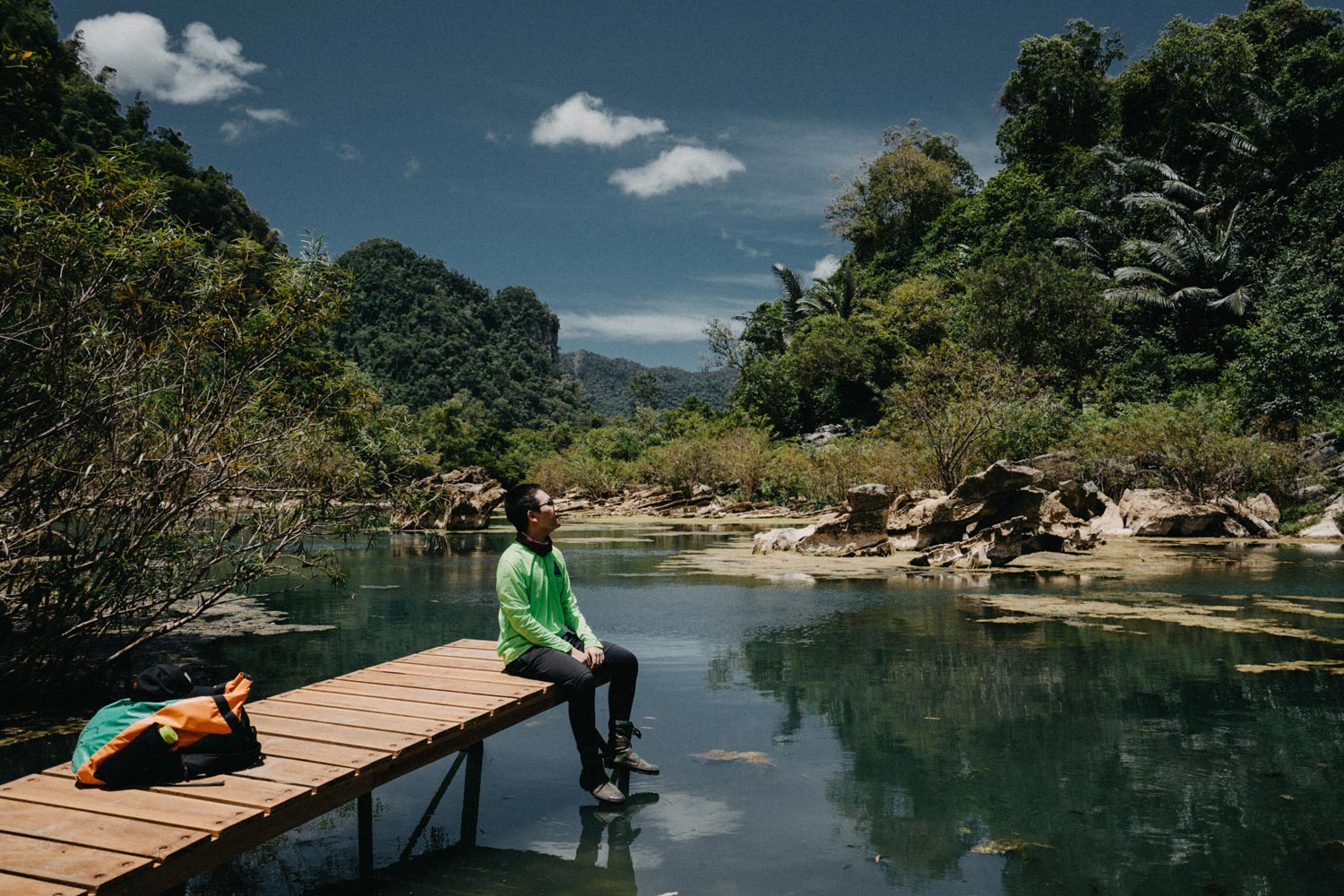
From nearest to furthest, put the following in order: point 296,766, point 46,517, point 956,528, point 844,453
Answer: point 296,766
point 46,517
point 956,528
point 844,453

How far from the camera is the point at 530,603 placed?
188 inches

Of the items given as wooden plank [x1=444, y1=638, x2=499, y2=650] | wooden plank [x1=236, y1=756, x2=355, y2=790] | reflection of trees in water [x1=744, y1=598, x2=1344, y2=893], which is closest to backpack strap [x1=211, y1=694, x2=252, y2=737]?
wooden plank [x1=236, y1=756, x2=355, y2=790]

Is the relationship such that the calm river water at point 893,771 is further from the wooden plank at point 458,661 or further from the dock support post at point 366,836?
the wooden plank at point 458,661

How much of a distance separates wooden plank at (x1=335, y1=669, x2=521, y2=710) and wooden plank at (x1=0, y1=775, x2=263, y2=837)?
4.87ft

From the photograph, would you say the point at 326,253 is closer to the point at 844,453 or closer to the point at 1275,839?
the point at 1275,839

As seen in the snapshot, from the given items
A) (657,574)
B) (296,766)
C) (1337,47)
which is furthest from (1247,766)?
(1337,47)

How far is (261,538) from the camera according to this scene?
7.24 meters

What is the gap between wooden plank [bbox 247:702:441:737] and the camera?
377 cm

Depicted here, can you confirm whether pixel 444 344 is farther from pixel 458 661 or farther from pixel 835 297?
pixel 458 661

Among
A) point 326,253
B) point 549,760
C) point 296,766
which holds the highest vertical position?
point 326,253

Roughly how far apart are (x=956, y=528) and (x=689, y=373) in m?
128

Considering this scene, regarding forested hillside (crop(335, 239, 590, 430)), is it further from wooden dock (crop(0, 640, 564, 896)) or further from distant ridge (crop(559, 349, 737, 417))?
wooden dock (crop(0, 640, 564, 896))

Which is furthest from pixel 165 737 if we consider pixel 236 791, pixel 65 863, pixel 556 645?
pixel 556 645

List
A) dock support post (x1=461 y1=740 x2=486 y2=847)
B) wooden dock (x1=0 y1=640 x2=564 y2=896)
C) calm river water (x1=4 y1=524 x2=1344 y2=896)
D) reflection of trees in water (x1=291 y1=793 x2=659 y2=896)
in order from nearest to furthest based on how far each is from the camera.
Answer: wooden dock (x1=0 y1=640 x2=564 y2=896), reflection of trees in water (x1=291 y1=793 x2=659 y2=896), calm river water (x1=4 y1=524 x2=1344 y2=896), dock support post (x1=461 y1=740 x2=486 y2=847)
